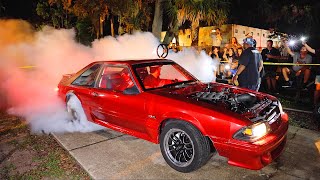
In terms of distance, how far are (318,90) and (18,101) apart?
7.93m

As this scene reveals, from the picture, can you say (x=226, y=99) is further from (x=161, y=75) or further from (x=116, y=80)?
(x=116, y=80)

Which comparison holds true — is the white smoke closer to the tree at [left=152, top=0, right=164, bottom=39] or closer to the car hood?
the tree at [left=152, top=0, right=164, bottom=39]

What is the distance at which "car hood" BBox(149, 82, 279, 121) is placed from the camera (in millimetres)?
3685

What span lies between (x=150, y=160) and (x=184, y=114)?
1.03 metres

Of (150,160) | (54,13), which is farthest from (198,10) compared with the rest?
(54,13)

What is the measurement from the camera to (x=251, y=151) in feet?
10.7

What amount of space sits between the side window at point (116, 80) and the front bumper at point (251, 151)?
2072 millimetres

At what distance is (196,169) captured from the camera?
373 cm

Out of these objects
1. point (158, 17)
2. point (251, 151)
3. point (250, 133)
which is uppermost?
point (158, 17)

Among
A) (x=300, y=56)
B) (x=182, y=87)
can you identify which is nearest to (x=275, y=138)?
(x=182, y=87)

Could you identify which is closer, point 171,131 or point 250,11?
point 171,131

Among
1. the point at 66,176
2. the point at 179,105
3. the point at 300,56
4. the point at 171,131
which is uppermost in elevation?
the point at 300,56

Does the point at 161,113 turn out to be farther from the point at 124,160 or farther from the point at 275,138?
the point at 275,138

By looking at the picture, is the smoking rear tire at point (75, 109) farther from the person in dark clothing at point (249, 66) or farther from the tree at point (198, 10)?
the tree at point (198, 10)
